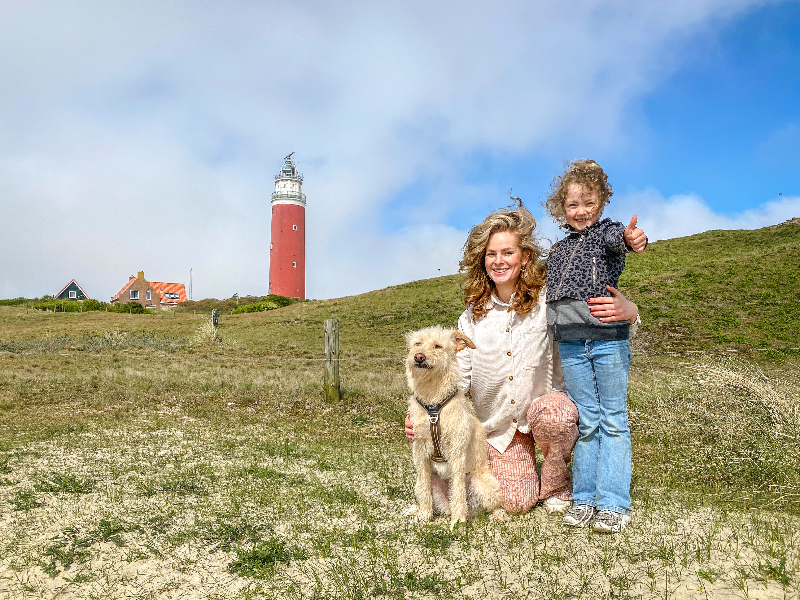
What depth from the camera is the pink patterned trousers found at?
4.30 m

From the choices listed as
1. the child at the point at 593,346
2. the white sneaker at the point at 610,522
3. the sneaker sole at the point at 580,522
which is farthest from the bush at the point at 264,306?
the white sneaker at the point at 610,522

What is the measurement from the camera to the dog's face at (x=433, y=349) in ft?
13.5

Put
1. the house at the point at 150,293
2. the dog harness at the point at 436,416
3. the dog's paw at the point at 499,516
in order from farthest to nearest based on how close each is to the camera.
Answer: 1. the house at the point at 150,293
2. the dog's paw at the point at 499,516
3. the dog harness at the point at 436,416

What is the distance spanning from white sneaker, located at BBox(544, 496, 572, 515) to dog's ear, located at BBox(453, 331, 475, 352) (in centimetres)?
144

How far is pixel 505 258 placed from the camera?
455 centimetres

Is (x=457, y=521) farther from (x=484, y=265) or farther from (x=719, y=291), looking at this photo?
(x=719, y=291)

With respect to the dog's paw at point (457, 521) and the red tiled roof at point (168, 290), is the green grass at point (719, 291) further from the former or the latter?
the red tiled roof at point (168, 290)

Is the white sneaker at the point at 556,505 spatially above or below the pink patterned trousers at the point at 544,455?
below

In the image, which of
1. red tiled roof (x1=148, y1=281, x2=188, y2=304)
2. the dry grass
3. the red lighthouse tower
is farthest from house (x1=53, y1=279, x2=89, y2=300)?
the dry grass

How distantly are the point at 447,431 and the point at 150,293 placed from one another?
6501 centimetres

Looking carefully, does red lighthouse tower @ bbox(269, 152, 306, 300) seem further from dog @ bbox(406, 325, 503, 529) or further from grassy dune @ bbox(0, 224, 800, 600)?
dog @ bbox(406, 325, 503, 529)

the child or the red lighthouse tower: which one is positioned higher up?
the red lighthouse tower

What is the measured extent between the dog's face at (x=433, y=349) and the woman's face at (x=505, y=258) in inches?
23.6

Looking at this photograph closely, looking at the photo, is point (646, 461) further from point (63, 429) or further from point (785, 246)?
point (785, 246)
